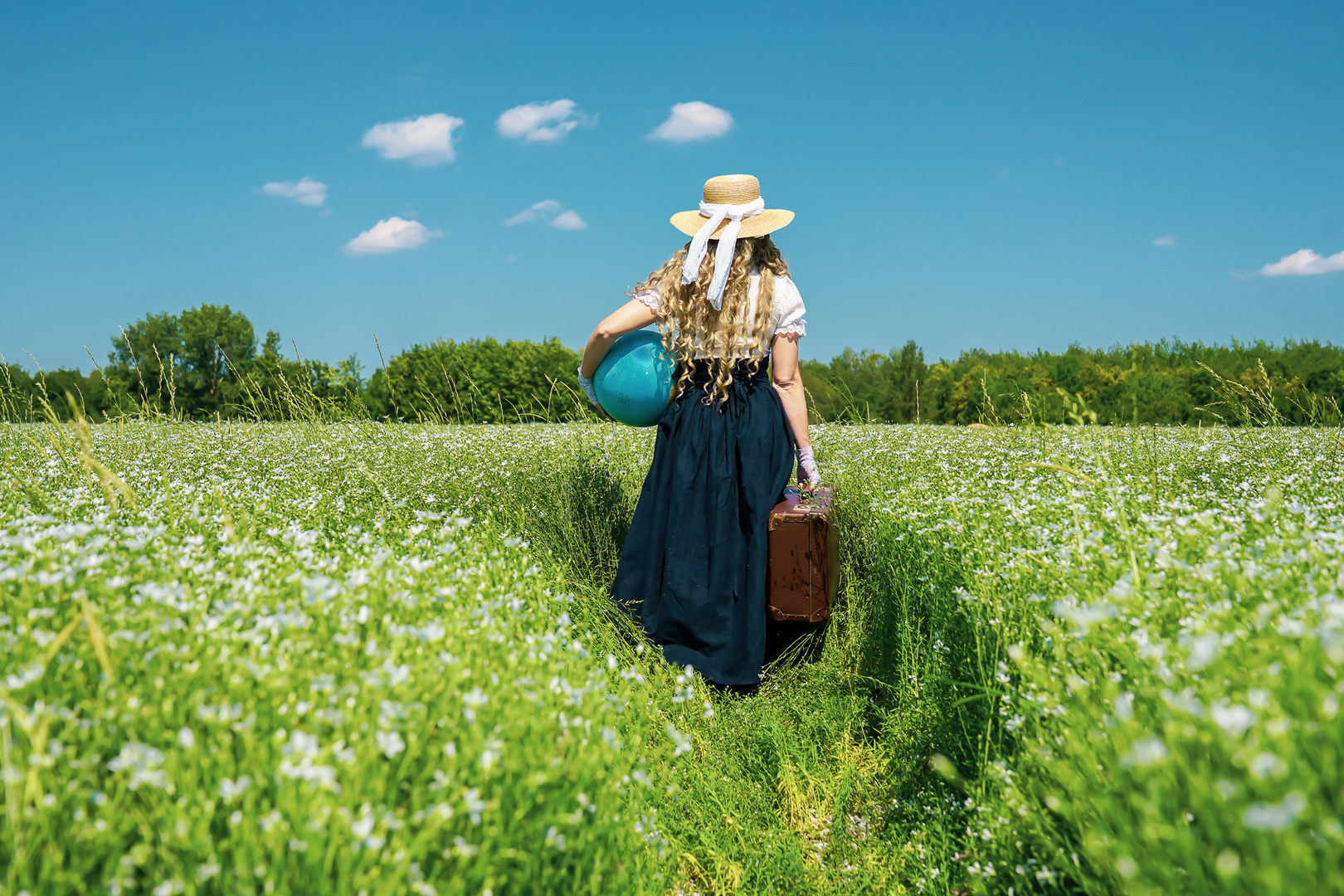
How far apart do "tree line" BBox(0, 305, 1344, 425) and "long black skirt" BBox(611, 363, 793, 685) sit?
82.0 inches

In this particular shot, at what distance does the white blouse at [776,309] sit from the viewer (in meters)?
4.54

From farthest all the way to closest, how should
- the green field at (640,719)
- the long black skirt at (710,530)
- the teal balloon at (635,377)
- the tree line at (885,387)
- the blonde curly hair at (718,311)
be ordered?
the tree line at (885,387) < the teal balloon at (635,377) < the blonde curly hair at (718,311) < the long black skirt at (710,530) < the green field at (640,719)

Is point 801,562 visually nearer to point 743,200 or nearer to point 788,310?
point 788,310

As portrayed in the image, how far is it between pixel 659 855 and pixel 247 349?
55.8 m

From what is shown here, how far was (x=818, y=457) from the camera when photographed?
25.8 ft

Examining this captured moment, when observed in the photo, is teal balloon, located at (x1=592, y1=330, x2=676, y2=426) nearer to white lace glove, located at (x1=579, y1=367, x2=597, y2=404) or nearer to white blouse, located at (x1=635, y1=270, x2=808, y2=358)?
white lace glove, located at (x1=579, y1=367, x2=597, y2=404)

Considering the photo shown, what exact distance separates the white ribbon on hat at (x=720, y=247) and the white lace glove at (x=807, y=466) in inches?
44.0

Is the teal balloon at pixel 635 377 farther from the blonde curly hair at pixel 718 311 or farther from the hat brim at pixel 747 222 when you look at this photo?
the hat brim at pixel 747 222

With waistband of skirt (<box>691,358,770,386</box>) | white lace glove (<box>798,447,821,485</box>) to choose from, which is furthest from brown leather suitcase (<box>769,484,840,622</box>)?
waistband of skirt (<box>691,358,770,386</box>)

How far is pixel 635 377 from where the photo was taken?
461 centimetres

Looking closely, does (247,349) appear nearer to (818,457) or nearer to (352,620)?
(818,457)

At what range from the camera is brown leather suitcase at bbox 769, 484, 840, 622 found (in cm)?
427

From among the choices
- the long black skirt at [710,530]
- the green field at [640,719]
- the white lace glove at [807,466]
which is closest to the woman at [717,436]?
Answer: the long black skirt at [710,530]

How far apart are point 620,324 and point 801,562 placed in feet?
5.70
